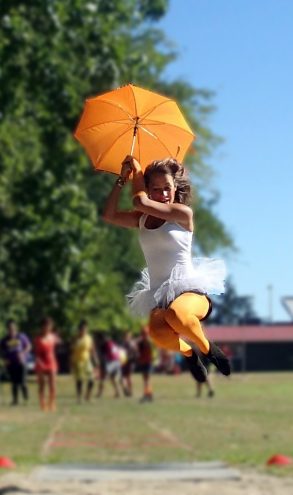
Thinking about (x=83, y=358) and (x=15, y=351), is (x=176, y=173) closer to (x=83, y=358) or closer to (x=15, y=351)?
(x=15, y=351)

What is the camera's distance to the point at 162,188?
6.45 meters

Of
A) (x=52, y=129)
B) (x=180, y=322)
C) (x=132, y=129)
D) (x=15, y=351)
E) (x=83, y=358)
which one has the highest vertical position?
(x=52, y=129)

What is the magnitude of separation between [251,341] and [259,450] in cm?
8946

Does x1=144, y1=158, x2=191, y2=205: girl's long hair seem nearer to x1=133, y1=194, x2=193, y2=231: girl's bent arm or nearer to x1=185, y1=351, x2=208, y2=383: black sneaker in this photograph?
x1=133, y1=194, x2=193, y2=231: girl's bent arm

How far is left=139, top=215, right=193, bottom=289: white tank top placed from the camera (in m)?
6.41

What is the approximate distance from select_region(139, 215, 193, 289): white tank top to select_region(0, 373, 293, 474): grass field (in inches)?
488

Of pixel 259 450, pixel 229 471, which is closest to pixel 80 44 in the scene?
pixel 259 450

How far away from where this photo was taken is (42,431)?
25.0 m

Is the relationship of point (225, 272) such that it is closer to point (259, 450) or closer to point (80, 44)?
point (259, 450)

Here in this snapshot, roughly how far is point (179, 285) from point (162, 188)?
17.7 inches

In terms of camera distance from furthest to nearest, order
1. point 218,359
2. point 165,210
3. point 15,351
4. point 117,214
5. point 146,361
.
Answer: point 146,361 < point 15,351 < point 218,359 < point 117,214 < point 165,210

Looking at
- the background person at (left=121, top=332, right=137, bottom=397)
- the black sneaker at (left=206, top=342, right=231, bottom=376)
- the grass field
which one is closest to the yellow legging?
the black sneaker at (left=206, top=342, right=231, bottom=376)

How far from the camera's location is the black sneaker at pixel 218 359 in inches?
271

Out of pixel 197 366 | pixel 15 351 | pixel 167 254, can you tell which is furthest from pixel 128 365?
pixel 167 254
